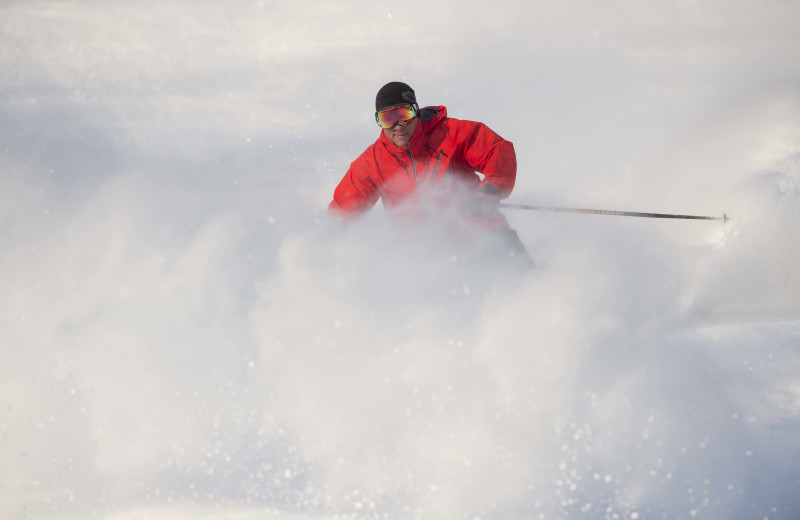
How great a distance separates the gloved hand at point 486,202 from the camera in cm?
306

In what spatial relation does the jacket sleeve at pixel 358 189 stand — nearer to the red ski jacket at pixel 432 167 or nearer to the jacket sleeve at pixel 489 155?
the red ski jacket at pixel 432 167

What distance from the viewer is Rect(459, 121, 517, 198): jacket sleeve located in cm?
313

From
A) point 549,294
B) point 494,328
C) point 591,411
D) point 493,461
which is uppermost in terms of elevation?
point 549,294

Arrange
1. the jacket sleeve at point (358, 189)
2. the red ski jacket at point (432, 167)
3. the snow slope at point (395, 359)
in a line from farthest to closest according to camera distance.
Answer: the jacket sleeve at point (358, 189) → the red ski jacket at point (432, 167) → the snow slope at point (395, 359)

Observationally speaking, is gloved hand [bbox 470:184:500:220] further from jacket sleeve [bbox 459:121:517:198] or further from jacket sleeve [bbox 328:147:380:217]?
jacket sleeve [bbox 328:147:380:217]

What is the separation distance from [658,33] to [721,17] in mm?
926

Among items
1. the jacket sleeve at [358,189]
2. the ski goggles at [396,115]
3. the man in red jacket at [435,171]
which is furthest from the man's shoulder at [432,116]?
the jacket sleeve at [358,189]

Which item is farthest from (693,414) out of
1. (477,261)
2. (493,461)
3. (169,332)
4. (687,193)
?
(687,193)

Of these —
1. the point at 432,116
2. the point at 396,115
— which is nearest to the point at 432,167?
the point at 432,116

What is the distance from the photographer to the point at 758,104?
5.29 m

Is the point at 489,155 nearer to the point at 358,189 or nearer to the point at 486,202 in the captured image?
the point at 486,202

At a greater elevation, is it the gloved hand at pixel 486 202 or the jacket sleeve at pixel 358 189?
the jacket sleeve at pixel 358 189

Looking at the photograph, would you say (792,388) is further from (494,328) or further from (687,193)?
(687,193)

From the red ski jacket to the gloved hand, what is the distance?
0.05ft
